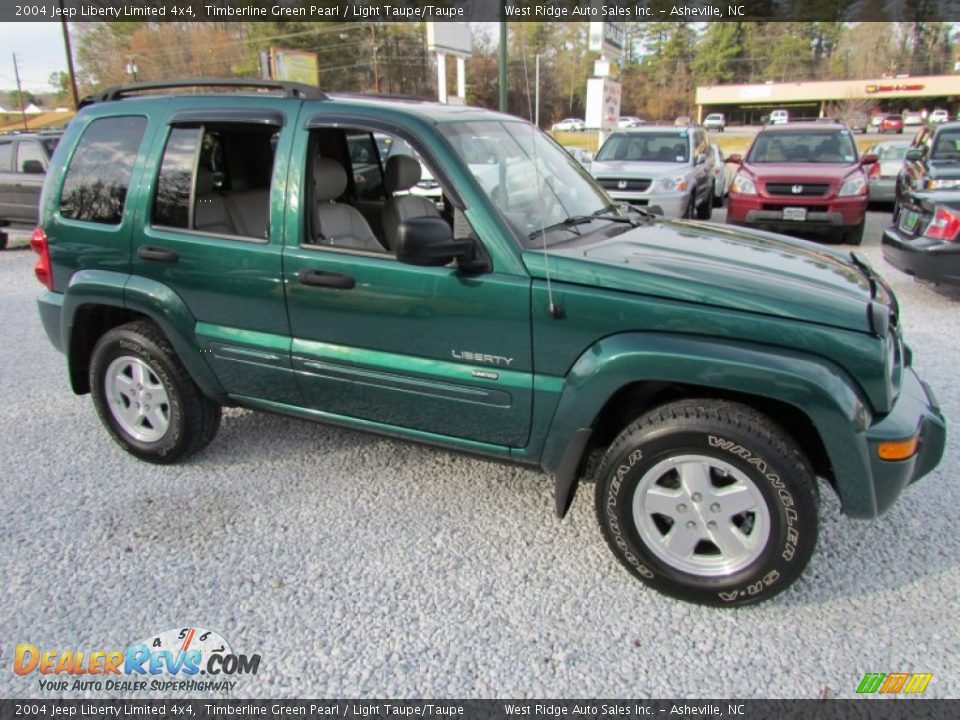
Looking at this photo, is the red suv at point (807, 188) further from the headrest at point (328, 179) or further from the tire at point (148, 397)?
the tire at point (148, 397)

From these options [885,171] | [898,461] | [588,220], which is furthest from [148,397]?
[885,171]

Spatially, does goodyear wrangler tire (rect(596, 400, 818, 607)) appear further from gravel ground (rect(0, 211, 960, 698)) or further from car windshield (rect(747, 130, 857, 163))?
car windshield (rect(747, 130, 857, 163))

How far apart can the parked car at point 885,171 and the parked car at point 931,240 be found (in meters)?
5.73

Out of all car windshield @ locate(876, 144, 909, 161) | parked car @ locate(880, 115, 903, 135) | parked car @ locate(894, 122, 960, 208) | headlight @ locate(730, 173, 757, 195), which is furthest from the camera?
parked car @ locate(880, 115, 903, 135)

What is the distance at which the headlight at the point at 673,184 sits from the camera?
9.75 meters

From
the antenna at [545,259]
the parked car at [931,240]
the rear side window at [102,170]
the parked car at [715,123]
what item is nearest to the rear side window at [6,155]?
the rear side window at [102,170]

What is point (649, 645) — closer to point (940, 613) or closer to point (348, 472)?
point (940, 613)

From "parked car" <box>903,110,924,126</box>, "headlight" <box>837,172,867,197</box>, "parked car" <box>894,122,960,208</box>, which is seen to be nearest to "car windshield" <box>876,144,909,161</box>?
"parked car" <box>894,122,960,208</box>

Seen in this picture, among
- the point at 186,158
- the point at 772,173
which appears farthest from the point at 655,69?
the point at 186,158

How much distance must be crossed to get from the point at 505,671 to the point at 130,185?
9.52ft

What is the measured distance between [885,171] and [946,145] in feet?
12.8

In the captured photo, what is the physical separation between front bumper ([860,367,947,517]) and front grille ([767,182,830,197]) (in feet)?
24.9

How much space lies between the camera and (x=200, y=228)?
3334 millimetres

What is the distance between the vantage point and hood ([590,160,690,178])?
991 centimetres
